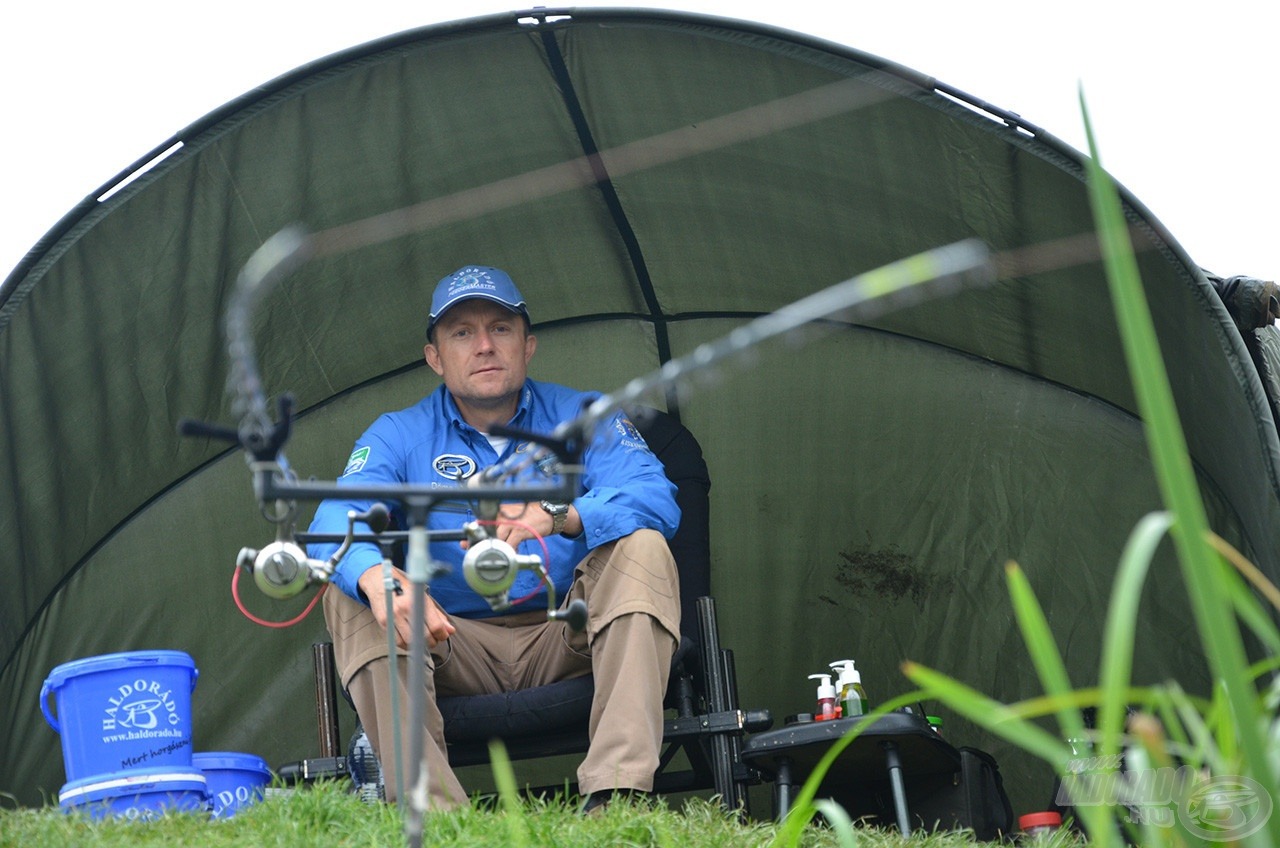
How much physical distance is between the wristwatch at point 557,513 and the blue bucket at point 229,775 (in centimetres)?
91

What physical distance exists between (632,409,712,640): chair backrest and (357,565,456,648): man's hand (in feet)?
2.86

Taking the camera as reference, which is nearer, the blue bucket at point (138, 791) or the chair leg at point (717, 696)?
the blue bucket at point (138, 791)

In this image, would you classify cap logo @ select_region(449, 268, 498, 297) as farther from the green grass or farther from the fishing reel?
the fishing reel

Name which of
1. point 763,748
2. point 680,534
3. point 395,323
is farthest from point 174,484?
point 763,748

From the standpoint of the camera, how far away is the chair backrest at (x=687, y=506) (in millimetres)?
3773

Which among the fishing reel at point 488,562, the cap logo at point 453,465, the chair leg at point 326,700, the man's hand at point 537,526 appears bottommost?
the chair leg at point 326,700

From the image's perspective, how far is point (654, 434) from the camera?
4.09 m

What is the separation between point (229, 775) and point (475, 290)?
1.33 metres

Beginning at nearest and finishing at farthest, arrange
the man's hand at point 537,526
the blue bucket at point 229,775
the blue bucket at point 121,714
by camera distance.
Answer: the man's hand at point 537,526 < the blue bucket at point 121,714 < the blue bucket at point 229,775

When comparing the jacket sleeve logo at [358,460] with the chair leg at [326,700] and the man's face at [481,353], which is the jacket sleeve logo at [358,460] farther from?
the chair leg at [326,700]

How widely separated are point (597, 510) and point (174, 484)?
68.8 inches

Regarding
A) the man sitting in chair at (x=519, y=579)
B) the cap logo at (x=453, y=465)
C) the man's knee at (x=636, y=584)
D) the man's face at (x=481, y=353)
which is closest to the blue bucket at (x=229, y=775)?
the man sitting in chair at (x=519, y=579)

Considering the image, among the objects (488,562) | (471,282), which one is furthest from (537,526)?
(488,562)

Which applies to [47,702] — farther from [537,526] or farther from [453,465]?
[537,526]
